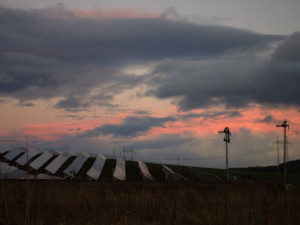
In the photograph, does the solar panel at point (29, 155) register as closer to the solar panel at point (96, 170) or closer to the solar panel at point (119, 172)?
the solar panel at point (96, 170)

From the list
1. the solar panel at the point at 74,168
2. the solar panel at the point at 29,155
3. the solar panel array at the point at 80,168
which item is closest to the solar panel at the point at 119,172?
the solar panel array at the point at 80,168

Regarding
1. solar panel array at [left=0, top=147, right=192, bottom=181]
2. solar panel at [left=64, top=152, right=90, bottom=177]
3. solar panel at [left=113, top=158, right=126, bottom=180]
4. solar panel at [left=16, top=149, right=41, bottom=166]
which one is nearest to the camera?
solar panel array at [left=0, top=147, right=192, bottom=181]

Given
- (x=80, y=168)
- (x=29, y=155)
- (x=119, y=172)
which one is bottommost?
(x=119, y=172)

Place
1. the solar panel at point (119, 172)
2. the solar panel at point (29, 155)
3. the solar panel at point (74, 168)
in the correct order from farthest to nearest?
the solar panel at point (29, 155)
the solar panel at point (74, 168)
the solar panel at point (119, 172)

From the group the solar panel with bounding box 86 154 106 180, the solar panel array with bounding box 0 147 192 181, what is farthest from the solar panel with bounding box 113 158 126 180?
the solar panel with bounding box 86 154 106 180

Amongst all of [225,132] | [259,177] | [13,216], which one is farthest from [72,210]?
[259,177]

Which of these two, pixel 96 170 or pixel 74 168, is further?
pixel 74 168

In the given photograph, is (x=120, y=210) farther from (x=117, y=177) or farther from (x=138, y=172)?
(x=138, y=172)

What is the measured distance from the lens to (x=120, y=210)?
1991 centimetres

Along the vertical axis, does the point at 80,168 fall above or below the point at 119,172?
above

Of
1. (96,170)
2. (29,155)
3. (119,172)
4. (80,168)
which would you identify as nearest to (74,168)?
(96,170)

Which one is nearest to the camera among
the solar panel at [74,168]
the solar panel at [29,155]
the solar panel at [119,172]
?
the solar panel at [119,172]

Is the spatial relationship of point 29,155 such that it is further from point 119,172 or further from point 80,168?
point 119,172

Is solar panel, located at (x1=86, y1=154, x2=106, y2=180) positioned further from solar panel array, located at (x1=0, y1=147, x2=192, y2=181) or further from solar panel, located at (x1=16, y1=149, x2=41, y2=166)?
solar panel, located at (x1=16, y1=149, x2=41, y2=166)
